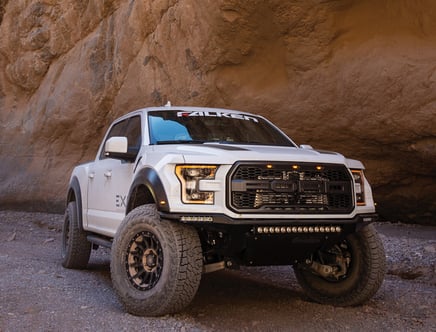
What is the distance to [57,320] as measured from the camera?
450 centimetres

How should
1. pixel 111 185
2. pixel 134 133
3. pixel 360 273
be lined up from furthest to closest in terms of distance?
pixel 134 133
pixel 111 185
pixel 360 273

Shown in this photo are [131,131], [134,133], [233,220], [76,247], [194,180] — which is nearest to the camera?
[233,220]

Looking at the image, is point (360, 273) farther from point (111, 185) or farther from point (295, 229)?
point (111, 185)

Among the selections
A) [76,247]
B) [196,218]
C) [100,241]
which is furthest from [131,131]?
[196,218]

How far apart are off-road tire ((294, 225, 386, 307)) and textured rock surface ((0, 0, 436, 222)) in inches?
198

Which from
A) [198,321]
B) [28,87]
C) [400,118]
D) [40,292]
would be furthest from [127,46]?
Answer: [198,321]

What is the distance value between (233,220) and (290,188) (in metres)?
0.61

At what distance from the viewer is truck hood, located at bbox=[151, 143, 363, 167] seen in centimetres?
469

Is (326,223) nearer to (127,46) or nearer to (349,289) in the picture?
(349,289)

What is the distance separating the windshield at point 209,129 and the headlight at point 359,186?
Answer: 1.10 meters

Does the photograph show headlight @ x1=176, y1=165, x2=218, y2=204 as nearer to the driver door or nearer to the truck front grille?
the truck front grille

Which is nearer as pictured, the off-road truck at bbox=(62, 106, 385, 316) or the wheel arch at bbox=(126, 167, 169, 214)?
the off-road truck at bbox=(62, 106, 385, 316)

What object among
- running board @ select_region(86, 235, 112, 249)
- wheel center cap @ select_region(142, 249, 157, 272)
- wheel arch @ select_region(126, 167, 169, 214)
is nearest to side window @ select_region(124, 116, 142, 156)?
wheel arch @ select_region(126, 167, 169, 214)

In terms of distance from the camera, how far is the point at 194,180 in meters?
4.68
